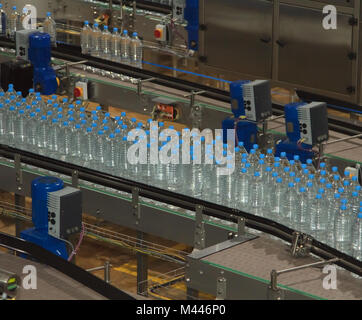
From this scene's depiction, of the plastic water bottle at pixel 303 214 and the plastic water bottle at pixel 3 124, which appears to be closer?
the plastic water bottle at pixel 303 214

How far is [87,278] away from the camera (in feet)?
16.4

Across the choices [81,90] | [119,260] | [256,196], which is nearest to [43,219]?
[256,196]

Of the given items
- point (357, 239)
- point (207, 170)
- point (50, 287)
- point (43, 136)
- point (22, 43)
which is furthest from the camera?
point (22, 43)

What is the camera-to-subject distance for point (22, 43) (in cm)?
856

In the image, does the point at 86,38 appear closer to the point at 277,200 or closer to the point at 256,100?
the point at 256,100

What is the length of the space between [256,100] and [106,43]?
227 centimetres

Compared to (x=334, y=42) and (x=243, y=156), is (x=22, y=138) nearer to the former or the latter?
(x=243, y=156)

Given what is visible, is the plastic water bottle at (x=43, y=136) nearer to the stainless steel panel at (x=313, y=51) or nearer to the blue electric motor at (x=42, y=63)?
the blue electric motor at (x=42, y=63)

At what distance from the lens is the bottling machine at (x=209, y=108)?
5.51m

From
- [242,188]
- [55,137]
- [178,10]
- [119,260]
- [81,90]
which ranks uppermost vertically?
[178,10]

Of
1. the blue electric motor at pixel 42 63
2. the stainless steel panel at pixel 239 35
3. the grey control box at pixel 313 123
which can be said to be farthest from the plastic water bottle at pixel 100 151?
the stainless steel panel at pixel 239 35

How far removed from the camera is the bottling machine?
551 centimetres

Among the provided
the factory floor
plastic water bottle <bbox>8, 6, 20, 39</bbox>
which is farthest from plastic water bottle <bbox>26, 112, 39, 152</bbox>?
plastic water bottle <bbox>8, 6, 20, 39</bbox>

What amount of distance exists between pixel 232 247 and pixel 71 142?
1723 mm
